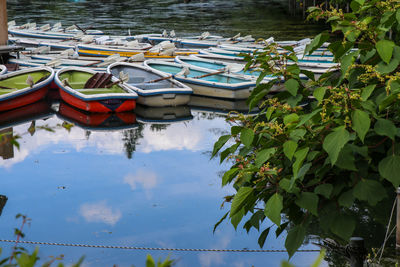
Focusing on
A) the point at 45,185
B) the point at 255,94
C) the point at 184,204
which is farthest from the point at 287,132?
the point at 45,185

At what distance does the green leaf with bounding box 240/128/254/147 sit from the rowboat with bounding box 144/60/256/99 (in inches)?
489

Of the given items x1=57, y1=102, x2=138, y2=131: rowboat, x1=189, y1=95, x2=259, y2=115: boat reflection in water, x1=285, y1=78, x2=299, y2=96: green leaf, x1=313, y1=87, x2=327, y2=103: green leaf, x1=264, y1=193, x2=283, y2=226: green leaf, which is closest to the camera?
x1=264, y1=193, x2=283, y2=226: green leaf

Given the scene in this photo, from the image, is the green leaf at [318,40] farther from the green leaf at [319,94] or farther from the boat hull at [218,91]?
the boat hull at [218,91]

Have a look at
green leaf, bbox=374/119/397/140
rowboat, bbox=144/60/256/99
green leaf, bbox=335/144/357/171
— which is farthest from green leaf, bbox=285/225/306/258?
rowboat, bbox=144/60/256/99

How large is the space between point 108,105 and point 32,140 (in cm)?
243

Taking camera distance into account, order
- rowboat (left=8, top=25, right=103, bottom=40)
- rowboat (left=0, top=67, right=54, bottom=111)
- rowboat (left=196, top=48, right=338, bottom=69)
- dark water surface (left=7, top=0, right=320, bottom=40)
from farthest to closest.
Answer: dark water surface (left=7, top=0, right=320, bottom=40) → rowboat (left=8, top=25, right=103, bottom=40) → rowboat (left=196, top=48, right=338, bottom=69) → rowboat (left=0, top=67, right=54, bottom=111)

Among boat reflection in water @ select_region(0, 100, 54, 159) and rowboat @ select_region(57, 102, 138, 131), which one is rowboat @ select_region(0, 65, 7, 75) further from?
rowboat @ select_region(57, 102, 138, 131)

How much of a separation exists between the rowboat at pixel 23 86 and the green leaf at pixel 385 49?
13.1 metres

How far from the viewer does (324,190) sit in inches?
109

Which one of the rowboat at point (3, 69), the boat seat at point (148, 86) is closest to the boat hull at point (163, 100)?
the boat seat at point (148, 86)

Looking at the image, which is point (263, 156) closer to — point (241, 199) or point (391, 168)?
point (241, 199)

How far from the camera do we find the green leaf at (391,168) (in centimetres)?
262

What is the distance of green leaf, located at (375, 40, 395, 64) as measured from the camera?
2.79 meters

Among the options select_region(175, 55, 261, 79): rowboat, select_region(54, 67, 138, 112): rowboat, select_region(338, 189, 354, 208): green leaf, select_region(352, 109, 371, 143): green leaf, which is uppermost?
select_region(352, 109, 371, 143): green leaf
